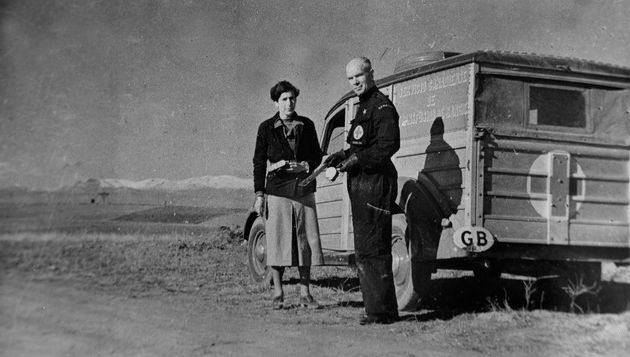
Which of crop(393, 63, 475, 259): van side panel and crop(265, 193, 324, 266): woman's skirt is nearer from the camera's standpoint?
crop(393, 63, 475, 259): van side panel

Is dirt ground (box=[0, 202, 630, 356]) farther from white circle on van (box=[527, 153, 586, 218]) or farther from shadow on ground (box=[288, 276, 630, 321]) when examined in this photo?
white circle on van (box=[527, 153, 586, 218])

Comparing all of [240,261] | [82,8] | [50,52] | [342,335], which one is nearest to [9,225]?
[50,52]

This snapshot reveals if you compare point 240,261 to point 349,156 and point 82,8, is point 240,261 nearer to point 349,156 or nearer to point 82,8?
point 349,156

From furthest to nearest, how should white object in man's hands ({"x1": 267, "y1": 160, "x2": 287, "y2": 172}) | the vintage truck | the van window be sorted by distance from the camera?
1. white object in man's hands ({"x1": 267, "y1": 160, "x2": 287, "y2": 172})
2. the van window
3. the vintage truck

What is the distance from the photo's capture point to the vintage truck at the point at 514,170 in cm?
488

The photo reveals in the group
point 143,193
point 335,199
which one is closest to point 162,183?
point 143,193

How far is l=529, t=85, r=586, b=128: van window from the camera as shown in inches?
204

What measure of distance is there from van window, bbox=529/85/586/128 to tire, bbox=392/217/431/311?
140cm

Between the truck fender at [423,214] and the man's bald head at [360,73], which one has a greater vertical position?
the man's bald head at [360,73]

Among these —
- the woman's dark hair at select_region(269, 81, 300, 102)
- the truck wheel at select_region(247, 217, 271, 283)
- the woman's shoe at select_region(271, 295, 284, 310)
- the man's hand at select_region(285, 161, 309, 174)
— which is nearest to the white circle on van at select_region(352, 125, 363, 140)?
the man's hand at select_region(285, 161, 309, 174)

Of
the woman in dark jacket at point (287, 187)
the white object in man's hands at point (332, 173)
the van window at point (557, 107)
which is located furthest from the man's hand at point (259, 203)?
the van window at point (557, 107)

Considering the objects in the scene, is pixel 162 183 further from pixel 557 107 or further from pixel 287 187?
pixel 557 107

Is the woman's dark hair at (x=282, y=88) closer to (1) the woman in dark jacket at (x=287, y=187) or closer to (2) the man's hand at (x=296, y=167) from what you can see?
(1) the woman in dark jacket at (x=287, y=187)

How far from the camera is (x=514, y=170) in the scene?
492cm
